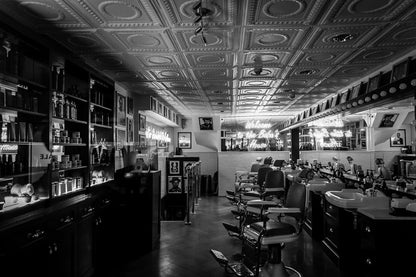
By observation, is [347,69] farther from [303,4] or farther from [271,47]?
[303,4]

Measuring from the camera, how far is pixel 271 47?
11.0 feet

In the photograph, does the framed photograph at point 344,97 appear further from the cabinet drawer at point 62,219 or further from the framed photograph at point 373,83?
the cabinet drawer at point 62,219

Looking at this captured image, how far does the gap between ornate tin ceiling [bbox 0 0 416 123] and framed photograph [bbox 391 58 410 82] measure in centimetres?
16

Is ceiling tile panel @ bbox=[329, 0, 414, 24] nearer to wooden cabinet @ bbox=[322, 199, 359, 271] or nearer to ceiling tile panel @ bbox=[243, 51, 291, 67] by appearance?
ceiling tile panel @ bbox=[243, 51, 291, 67]

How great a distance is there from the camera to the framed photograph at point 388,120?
3564 mm

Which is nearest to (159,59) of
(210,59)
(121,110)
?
(210,59)

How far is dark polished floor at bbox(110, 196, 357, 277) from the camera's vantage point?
11.5 feet

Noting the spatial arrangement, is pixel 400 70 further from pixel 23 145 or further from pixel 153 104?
Answer: pixel 153 104

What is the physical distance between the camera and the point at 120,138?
561 cm

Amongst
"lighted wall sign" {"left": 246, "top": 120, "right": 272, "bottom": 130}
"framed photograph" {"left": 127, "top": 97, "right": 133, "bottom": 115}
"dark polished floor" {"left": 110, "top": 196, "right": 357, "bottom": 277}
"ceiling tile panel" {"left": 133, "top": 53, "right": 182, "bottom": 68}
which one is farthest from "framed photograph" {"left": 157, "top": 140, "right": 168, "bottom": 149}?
"ceiling tile panel" {"left": 133, "top": 53, "right": 182, "bottom": 68}

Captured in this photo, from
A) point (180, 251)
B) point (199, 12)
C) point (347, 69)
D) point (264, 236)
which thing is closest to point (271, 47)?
point (199, 12)

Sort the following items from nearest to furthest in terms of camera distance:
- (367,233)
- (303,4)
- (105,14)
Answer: (303,4)
(105,14)
(367,233)

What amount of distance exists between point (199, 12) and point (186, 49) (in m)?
1.09

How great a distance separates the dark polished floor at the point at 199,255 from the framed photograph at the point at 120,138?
1775mm
